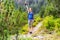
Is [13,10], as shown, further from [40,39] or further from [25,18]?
[25,18]

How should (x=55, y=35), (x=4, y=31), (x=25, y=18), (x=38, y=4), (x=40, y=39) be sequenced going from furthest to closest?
(x=38, y=4) < (x=25, y=18) < (x=55, y=35) < (x=40, y=39) < (x=4, y=31)

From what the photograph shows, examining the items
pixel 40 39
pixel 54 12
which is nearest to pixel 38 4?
pixel 54 12

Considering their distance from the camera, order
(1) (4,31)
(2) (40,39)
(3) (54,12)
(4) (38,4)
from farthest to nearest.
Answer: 1. (4) (38,4)
2. (3) (54,12)
3. (2) (40,39)
4. (1) (4,31)

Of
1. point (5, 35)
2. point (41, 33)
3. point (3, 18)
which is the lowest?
point (41, 33)

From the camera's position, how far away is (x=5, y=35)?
4.21 meters

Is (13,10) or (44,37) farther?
(44,37)

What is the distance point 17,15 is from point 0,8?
0.39m

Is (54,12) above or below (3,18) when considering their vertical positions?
below

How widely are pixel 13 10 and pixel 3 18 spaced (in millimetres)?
303

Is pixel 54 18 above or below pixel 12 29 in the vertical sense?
below

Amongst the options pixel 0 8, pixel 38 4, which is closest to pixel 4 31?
pixel 0 8

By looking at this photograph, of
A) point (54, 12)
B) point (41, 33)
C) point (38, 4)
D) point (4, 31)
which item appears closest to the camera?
point (4, 31)

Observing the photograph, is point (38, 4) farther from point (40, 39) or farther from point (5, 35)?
point (5, 35)

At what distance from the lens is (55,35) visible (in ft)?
39.1
